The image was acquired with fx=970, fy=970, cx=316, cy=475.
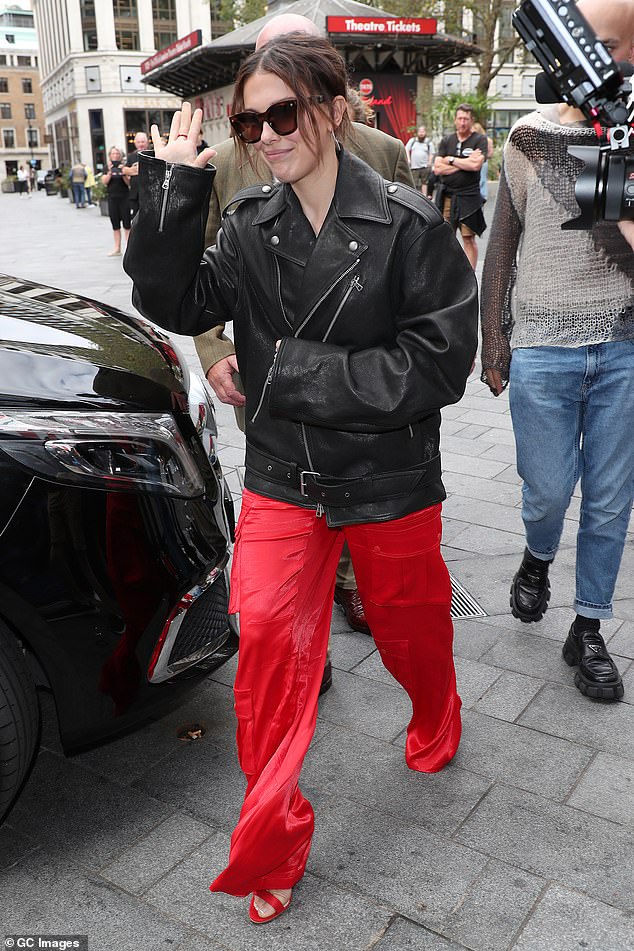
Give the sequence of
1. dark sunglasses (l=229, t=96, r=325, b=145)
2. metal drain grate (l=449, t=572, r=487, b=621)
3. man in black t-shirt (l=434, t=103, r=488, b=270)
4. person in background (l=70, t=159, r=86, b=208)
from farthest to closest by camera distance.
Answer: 1. person in background (l=70, t=159, r=86, b=208)
2. man in black t-shirt (l=434, t=103, r=488, b=270)
3. metal drain grate (l=449, t=572, r=487, b=621)
4. dark sunglasses (l=229, t=96, r=325, b=145)

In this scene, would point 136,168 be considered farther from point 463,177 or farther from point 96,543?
point 463,177

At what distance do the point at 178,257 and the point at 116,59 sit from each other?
245 feet

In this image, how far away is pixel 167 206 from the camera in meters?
2.12

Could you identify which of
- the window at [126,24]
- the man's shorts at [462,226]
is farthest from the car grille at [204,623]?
the window at [126,24]

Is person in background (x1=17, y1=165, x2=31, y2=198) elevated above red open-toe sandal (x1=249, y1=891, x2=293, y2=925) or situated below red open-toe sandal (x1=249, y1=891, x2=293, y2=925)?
above

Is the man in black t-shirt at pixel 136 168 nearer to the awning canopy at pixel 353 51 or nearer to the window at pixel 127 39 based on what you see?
the awning canopy at pixel 353 51

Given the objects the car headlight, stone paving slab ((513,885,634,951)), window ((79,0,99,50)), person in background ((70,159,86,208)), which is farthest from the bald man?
window ((79,0,99,50))

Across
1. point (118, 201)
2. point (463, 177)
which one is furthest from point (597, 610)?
point (118, 201)

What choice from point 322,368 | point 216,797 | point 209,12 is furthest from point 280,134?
point 209,12

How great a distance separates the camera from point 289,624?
220 centimetres

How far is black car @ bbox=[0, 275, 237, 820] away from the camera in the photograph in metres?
2.18

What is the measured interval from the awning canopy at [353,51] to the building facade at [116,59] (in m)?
37.4

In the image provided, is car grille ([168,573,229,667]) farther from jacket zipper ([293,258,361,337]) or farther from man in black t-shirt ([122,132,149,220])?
man in black t-shirt ([122,132,149,220])

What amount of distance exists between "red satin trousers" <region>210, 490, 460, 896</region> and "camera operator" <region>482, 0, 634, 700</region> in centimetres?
87
